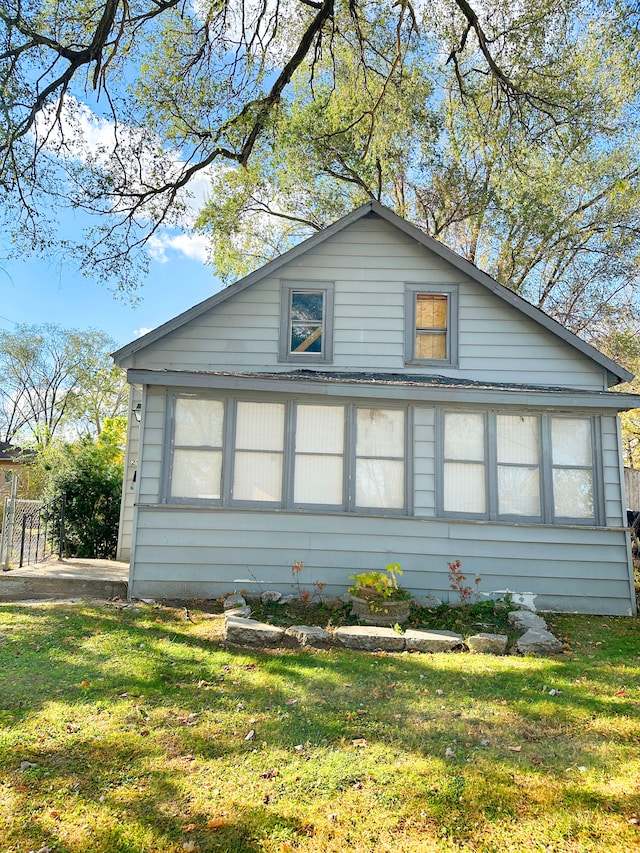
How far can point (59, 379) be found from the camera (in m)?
36.1

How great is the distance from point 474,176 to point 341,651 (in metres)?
14.8

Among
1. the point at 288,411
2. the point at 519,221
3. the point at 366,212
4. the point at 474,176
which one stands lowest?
the point at 288,411

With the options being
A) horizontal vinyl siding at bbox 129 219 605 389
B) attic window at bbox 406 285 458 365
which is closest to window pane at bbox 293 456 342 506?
horizontal vinyl siding at bbox 129 219 605 389

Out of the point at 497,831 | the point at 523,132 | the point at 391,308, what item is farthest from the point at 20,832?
the point at 523,132

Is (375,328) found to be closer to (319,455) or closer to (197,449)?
(319,455)

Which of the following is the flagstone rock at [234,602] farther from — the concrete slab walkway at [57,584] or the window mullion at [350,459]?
the window mullion at [350,459]

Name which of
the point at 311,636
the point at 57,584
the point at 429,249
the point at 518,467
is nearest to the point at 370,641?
the point at 311,636

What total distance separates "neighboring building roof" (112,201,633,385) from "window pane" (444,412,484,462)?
2014 millimetres

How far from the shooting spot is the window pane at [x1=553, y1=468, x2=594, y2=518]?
8.07 meters

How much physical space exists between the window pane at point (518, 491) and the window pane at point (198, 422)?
4.15m

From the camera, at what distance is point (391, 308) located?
30.1 feet

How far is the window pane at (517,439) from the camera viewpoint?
26.8 feet

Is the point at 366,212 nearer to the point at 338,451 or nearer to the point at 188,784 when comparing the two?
the point at 338,451

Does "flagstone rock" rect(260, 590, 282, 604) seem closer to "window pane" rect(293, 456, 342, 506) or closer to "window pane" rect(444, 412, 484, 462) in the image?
"window pane" rect(293, 456, 342, 506)
